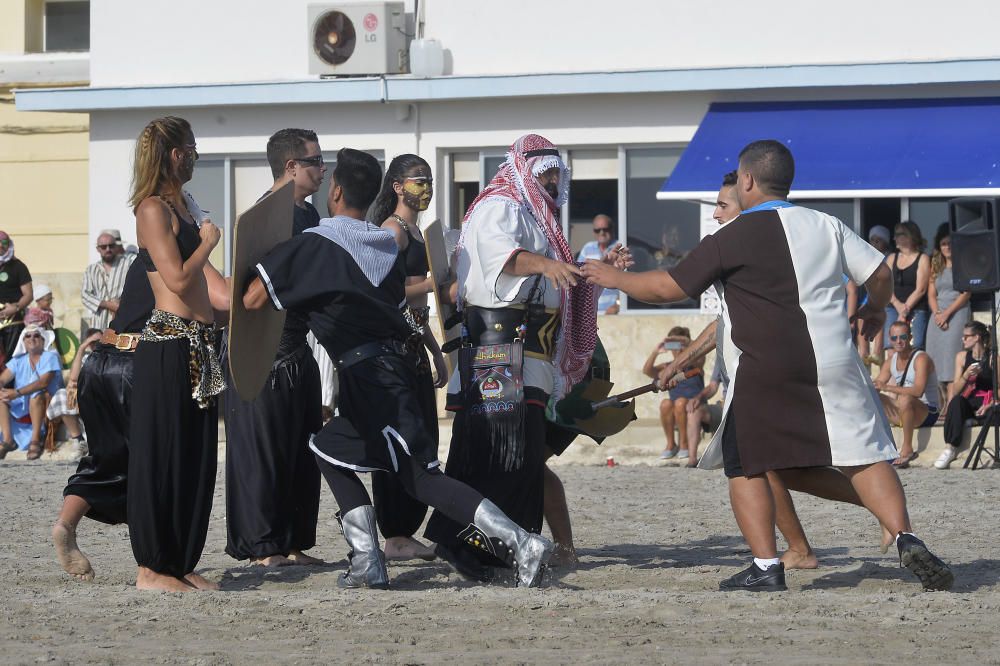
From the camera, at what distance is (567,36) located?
58.4ft

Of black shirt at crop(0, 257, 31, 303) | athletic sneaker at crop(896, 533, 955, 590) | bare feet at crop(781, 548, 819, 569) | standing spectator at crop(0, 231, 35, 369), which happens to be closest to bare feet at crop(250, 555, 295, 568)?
bare feet at crop(781, 548, 819, 569)

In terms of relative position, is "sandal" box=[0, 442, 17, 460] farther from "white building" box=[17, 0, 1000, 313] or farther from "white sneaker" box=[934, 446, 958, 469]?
"white sneaker" box=[934, 446, 958, 469]

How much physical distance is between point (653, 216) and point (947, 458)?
207 inches

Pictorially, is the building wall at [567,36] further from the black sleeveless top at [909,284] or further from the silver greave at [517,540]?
the silver greave at [517,540]

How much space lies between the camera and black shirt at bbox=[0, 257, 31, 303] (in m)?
16.2

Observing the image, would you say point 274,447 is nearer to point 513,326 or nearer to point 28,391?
point 513,326

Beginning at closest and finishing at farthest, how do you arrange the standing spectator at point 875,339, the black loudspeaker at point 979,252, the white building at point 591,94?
the black loudspeaker at point 979,252
the standing spectator at point 875,339
the white building at point 591,94

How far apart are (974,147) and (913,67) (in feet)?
3.94

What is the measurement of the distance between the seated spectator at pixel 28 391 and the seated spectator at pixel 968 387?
25.4ft

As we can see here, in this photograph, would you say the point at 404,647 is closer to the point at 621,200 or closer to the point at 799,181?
the point at 799,181

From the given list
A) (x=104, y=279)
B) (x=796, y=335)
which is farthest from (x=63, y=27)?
(x=796, y=335)

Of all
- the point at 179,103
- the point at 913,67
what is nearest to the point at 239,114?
the point at 179,103

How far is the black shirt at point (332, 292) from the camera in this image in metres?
6.51

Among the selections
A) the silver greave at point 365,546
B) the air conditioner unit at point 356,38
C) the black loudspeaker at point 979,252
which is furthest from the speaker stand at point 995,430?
the air conditioner unit at point 356,38
